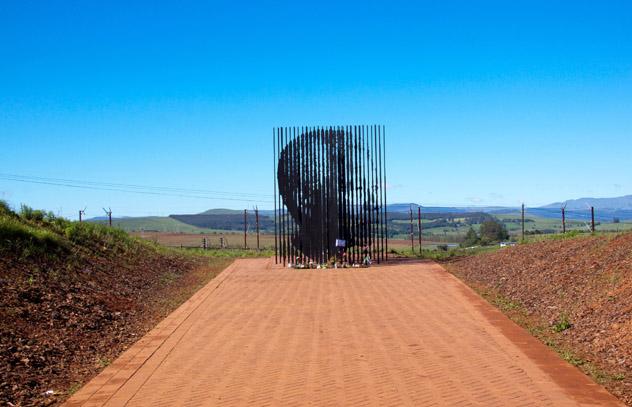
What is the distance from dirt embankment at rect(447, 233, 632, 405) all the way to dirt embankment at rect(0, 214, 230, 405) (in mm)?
6205

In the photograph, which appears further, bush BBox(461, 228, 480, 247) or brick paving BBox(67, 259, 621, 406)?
bush BBox(461, 228, 480, 247)

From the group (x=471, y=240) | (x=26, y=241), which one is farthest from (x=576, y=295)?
(x=471, y=240)

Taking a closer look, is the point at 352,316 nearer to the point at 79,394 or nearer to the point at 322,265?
the point at 79,394

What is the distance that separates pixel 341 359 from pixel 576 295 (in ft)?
18.3

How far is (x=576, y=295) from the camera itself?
12.2m

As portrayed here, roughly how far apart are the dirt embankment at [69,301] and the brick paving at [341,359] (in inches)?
20.4

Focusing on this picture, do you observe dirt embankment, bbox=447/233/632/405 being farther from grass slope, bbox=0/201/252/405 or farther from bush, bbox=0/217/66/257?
bush, bbox=0/217/66/257

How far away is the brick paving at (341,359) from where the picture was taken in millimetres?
7066

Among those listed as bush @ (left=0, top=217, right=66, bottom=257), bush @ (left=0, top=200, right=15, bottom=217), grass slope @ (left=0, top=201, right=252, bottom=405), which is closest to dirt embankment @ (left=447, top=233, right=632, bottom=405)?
grass slope @ (left=0, top=201, right=252, bottom=405)

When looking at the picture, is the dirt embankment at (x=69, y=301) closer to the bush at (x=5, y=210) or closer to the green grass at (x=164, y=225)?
the bush at (x=5, y=210)

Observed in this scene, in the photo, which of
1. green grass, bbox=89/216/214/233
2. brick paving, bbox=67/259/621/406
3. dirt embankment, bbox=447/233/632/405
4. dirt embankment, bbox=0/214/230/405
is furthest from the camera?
green grass, bbox=89/216/214/233

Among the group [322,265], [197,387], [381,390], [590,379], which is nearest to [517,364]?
[590,379]

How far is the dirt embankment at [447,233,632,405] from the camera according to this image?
28.4 feet

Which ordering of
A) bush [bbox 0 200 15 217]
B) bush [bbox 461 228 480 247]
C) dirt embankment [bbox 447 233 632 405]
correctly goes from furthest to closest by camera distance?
1. bush [bbox 461 228 480 247]
2. bush [bbox 0 200 15 217]
3. dirt embankment [bbox 447 233 632 405]
